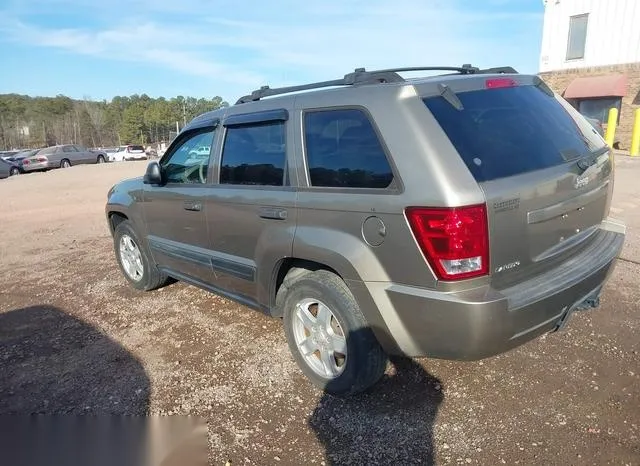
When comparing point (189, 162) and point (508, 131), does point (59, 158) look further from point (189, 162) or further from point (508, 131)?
point (508, 131)

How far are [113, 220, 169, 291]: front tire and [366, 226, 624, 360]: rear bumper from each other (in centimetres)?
307

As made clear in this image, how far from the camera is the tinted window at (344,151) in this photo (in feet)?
8.86

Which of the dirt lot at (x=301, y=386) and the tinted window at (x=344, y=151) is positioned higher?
the tinted window at (x=344, y=151)

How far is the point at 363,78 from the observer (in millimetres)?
2988

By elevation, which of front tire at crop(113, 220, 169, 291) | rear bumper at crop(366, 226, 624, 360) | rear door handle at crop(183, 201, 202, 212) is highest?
rear door handle at crop(183, 201, 202, 212)

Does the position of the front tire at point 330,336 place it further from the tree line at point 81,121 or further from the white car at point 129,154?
the tree line at point 81,121

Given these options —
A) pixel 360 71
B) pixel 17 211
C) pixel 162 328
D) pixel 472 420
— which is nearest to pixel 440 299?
pixel 472 420

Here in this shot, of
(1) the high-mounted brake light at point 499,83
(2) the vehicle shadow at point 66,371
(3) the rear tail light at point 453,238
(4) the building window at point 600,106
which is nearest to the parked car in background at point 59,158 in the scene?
(2) the vehicle shadow at point 66,371

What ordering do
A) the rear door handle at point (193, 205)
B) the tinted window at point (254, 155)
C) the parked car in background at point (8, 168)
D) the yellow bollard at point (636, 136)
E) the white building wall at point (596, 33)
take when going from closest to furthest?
1. the tinted window at point (254, 155)
2. the rear door handle at point (193, 205)
3. the yellow bollard at point (636, 136)
4. the white building wall at point (596, 33)
5. the parked car in background at point (8, 168)

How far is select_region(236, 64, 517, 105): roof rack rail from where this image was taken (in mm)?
2902

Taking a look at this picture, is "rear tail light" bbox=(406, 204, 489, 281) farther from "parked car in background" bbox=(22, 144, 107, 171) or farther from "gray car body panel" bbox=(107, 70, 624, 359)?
"parked car in background" bbox=(22, 144, 107, 171)

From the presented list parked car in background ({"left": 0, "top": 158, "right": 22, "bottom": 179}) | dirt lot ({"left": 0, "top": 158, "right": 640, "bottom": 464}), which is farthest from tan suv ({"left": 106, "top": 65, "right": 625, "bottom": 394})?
parked car in background ({"left": 0, "top": 158, "right": 22, "bottom": 179})

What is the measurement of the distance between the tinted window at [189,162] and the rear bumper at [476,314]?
6.70 feet

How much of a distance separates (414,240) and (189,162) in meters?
2.52
